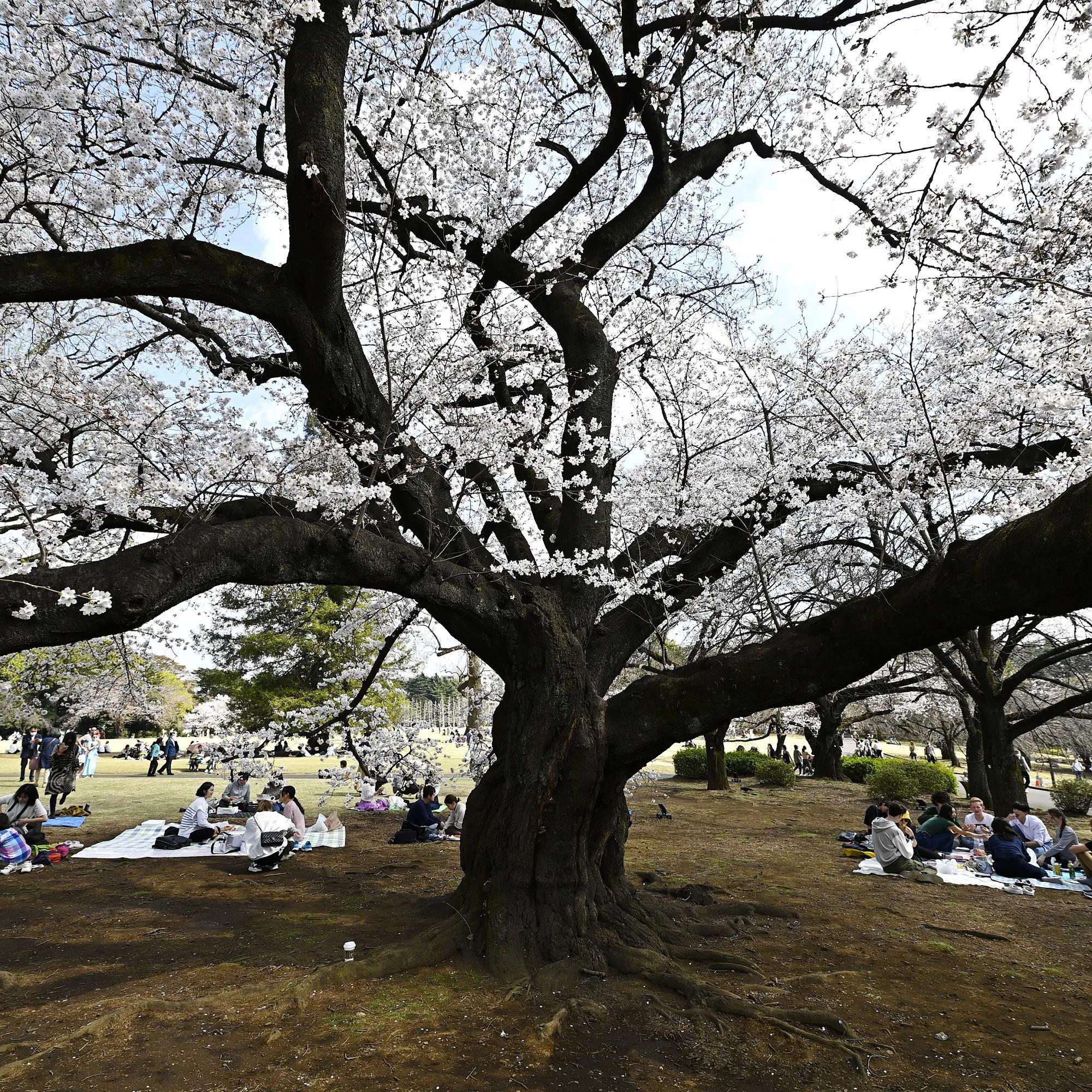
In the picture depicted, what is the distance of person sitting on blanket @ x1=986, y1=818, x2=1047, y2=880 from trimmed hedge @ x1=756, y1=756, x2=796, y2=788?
11.1 meters

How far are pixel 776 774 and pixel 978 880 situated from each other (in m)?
11.5

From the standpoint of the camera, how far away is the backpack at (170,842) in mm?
9641

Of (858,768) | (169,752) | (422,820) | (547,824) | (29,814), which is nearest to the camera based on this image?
(547,824)

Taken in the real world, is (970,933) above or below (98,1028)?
below

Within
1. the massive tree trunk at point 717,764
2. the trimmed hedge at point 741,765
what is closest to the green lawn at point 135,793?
the massive tree trunk at point 717,764

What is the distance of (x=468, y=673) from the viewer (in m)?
15.5

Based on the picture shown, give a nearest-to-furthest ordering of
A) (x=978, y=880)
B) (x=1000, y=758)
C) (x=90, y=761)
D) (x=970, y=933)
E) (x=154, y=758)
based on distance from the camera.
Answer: (x=970, y=933) → (x=978, y=880) → (x=1000, y=758) → (x=90, y=761) → (x=154, y=758)

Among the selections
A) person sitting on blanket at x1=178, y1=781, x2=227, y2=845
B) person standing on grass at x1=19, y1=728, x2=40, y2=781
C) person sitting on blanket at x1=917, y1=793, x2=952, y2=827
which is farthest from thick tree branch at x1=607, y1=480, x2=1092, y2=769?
person standing on grass at x1=19, y1=728, x2=40, y2=781

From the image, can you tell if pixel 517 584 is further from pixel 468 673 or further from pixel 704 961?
pixel 468 673

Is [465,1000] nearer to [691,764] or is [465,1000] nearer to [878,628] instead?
[878,628]

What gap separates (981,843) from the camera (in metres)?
9.62

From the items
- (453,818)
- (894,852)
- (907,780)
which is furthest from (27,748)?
(907,780)

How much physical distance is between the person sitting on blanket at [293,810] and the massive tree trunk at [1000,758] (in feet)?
36.1

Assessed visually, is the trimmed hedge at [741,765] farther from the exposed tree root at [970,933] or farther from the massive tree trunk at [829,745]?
the exposed tree root at [970,933]
